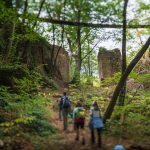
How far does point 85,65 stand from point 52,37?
56.4 feet

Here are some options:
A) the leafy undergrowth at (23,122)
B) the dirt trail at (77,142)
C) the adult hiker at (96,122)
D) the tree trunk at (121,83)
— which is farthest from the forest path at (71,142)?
the tree trunk at (121,83)

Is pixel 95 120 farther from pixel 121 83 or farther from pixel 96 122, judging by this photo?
pixel 121 83

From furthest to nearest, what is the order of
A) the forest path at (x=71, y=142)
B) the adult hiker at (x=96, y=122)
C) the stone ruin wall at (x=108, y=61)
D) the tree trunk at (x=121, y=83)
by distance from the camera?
the stone ruin wall at (x=108, y=61)
the tree trunk at (x=121, y=83)
the adult hiker at (x=96, y=122)
the forest path at (x=71, y=142)

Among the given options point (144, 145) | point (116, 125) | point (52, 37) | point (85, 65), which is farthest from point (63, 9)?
point (85, 65)

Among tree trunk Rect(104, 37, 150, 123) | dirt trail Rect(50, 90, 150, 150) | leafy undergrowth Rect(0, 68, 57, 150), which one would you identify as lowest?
dirt trail Rect(50, 90, 150, 150)

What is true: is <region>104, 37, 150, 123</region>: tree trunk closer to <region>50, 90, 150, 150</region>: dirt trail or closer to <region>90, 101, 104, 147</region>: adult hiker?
<region>50, 90, 150, 150</region>: dirt trail

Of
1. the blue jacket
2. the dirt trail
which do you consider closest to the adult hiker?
the blue jacket

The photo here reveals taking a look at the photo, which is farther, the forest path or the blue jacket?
the blue jacket

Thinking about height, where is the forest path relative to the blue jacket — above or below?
below

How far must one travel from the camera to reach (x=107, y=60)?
33094mm

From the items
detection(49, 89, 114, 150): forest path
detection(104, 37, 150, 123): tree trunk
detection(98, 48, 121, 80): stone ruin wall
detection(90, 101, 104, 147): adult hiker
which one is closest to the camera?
detection(49, 89, 114, 150): forest path

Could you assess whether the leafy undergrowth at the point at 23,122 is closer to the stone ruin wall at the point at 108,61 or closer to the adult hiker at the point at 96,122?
the adult hiker at the point at 96,122

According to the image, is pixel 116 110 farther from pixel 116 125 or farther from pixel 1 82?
pixel 1 82

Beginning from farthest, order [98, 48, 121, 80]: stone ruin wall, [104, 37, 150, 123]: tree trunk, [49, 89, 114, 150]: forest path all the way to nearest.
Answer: [98, 48, 121, 80]: stone ruin wall, [104, 37, 150, 123]: tree trunk, [49, 89, 114, 150]: forest path
